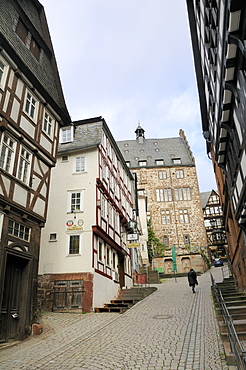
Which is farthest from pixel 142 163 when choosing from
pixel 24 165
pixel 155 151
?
pixel 24 165

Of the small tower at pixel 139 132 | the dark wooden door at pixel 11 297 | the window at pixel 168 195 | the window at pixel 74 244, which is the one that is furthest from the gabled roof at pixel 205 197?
the dark wooden door at pixel 11 297

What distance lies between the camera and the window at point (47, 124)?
1382 cm

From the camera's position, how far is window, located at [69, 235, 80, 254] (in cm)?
1734

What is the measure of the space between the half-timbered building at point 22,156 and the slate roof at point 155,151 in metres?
49.6

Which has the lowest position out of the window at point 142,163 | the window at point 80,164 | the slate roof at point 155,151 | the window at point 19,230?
the window at point 19,230

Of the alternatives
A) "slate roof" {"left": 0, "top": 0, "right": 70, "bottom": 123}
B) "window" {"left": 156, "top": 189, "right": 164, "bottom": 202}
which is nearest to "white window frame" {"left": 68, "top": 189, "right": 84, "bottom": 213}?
"slate roof" {"left": 0, "top": 0, "right": 70, "bottom": 123}

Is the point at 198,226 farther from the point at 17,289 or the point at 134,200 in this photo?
the point at 17,289

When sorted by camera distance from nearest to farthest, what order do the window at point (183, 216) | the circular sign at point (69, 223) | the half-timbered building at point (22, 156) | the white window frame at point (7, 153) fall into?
the half-timbered building at point (22, 156) → the white window frame at point (7, 153) → the circular sign at point (69, 223) → the window at point (183, 216)

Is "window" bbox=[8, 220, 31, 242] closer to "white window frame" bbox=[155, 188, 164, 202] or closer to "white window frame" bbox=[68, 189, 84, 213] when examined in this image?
"white window frame" bbox=[68, 189, 84, 213]

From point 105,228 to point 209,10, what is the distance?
1361 centimetres

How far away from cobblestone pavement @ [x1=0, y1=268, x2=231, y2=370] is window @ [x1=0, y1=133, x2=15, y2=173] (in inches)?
223

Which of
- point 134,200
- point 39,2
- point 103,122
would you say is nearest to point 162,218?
point 134,200

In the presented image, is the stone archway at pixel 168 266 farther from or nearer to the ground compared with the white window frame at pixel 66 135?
nearer to the ground

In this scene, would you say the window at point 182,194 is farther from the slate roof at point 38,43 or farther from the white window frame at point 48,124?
the white window frame at point 48,124
